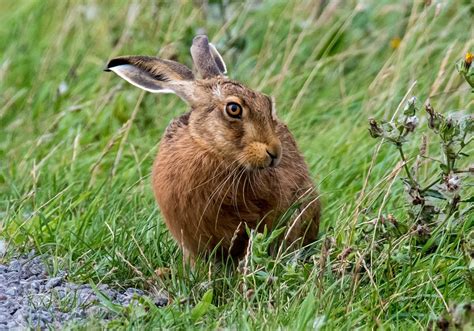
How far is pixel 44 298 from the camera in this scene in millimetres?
4578

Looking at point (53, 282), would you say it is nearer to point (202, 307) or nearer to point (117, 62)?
point (202, 307)

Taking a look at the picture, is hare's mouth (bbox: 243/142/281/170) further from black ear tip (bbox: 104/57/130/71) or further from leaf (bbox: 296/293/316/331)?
black ear tip (bbox: 104/57/130/71)

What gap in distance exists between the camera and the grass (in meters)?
4.51

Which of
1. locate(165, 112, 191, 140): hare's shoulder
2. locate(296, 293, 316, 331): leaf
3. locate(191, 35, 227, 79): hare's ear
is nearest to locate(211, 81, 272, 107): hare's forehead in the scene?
locate(165, 112, 191, 140): hare's shoulder

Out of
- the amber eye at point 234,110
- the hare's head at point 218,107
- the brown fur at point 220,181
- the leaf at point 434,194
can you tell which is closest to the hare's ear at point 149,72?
the hare's head at point 218,107

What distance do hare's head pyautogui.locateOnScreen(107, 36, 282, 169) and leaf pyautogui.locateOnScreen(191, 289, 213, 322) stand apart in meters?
0.64

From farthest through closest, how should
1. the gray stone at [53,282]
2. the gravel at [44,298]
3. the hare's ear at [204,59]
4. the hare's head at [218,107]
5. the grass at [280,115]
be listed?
1. the hare's ear at [204,59]
2. the hare's head at [218,107]
3. the gray stone at [53,282]
4. the grass at [280,115]
5. the gravel at [44,298]

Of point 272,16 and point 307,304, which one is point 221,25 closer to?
point 272,16

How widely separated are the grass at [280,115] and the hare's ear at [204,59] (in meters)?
0.63

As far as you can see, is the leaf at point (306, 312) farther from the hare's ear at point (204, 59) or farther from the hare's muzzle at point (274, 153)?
the hare's ear at point (204, 59)

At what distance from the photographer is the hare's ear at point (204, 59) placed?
5.59 m

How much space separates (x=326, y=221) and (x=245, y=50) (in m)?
2.17

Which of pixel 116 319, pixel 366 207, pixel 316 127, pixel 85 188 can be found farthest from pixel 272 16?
pixel 116 319

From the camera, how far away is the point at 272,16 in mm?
7926
